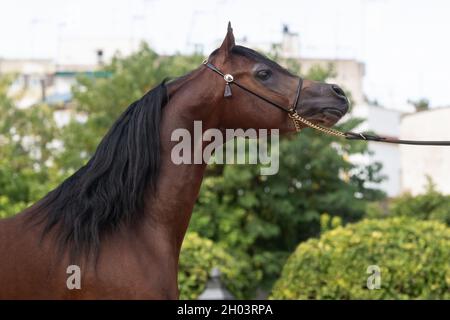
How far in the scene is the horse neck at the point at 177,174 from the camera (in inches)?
167

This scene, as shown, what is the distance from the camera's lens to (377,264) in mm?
9617

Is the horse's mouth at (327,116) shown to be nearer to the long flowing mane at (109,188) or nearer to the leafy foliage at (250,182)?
the long flowing mane at (109,188)

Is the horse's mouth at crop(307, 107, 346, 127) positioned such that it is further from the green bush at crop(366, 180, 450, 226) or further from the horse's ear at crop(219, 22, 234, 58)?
the green bush at crop(366, 180, 450, 226)

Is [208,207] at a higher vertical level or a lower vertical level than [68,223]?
higher

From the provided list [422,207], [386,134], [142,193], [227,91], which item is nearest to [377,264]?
[227,91]

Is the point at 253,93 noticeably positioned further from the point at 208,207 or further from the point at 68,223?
the point at 208,207

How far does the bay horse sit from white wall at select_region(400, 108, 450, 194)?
66.2ft

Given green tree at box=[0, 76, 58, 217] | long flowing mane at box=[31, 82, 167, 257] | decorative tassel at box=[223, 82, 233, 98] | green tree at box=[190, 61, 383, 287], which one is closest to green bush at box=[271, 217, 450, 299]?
decorative tassel at box=[223, 82, 233, 98]

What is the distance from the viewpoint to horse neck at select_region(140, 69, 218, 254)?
4238mm

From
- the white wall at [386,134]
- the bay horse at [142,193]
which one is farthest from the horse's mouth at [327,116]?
the white wall at [386,134]
